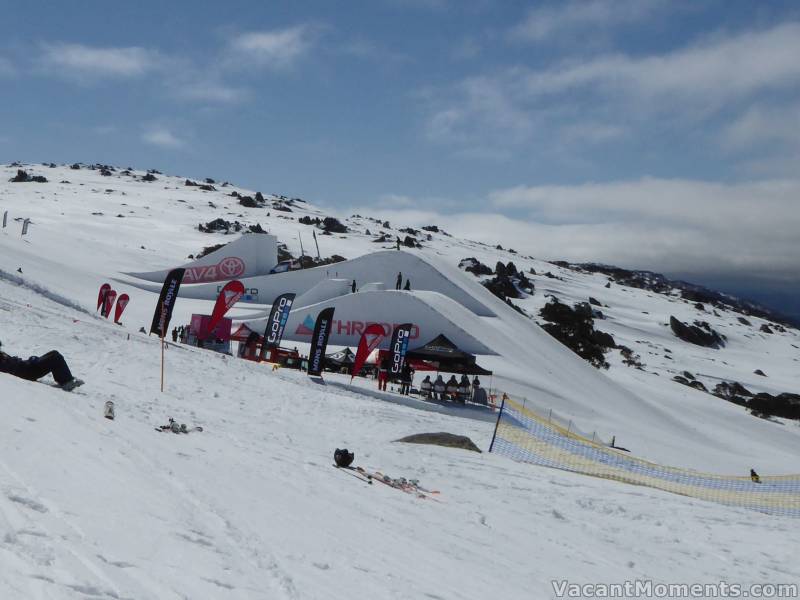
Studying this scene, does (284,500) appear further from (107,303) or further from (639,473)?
(107,303)

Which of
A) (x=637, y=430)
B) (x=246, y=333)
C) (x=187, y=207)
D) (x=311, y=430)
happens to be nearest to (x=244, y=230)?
(x=187, y=207)

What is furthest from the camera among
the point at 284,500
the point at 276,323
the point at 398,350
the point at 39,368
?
the point at 276,323

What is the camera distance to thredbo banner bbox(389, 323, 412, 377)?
25.7 meters

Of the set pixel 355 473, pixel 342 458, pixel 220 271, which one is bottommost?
pixel 355 473

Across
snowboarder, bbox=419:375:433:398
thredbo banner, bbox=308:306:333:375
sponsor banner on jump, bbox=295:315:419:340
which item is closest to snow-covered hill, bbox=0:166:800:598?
thredbo banner, bbox=308:306:333:375

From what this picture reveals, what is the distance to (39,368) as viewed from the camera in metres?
10.6

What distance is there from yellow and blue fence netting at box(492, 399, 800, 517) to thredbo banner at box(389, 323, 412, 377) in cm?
715

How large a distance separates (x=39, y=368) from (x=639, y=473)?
43.4 feet

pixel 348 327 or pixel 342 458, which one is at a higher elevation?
pixel 348 327

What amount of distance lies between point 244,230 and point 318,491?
231 feet

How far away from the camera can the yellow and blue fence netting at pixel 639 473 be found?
14781 millimetres

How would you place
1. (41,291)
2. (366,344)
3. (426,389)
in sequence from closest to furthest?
1. (366,344)
2. (426,389)
3. (41,291)

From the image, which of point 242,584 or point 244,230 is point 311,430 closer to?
point 242,584

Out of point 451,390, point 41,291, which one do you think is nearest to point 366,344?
point 451,390
